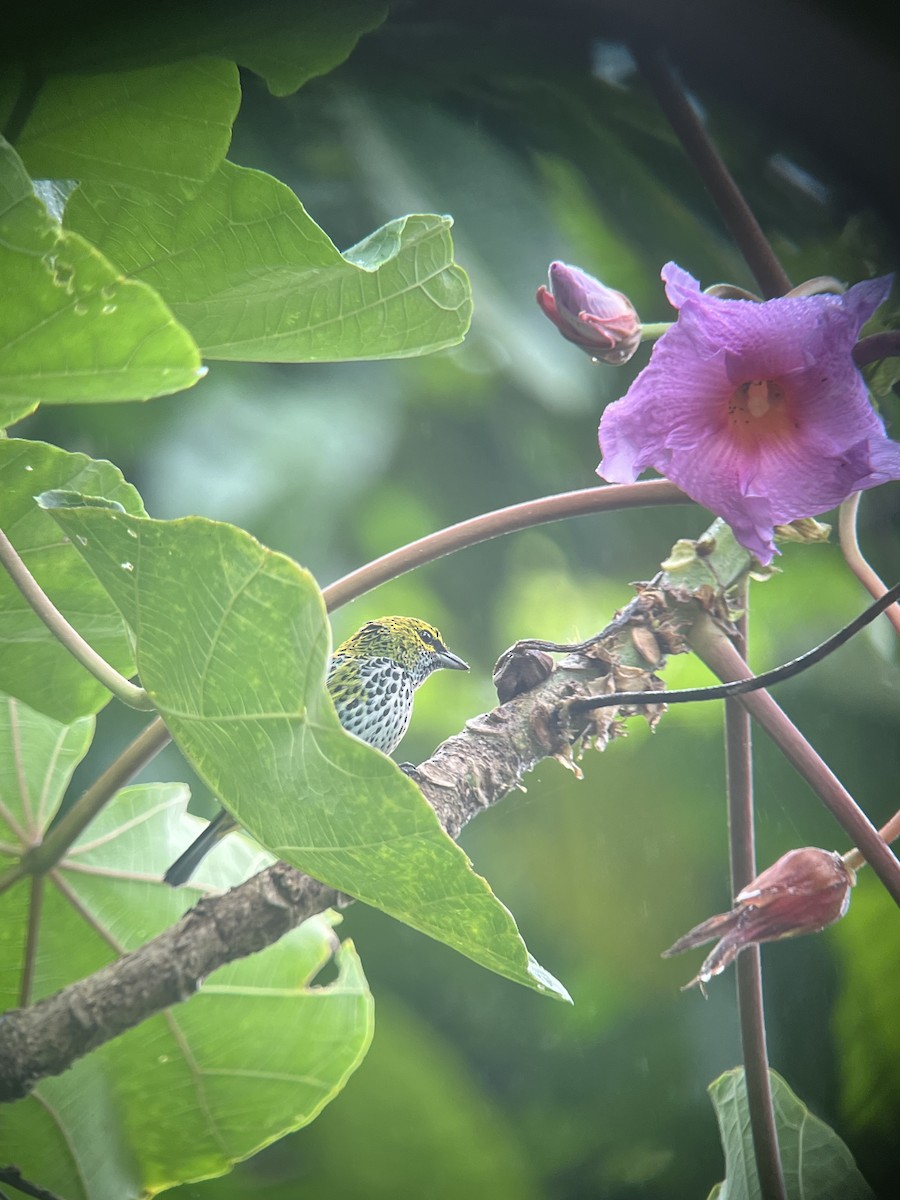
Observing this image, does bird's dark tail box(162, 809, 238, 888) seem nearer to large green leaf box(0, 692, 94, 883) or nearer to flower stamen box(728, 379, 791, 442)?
large green leaf box(0, 692, 94, 883)

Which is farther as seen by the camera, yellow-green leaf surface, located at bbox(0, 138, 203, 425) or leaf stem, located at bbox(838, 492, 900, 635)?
leaf stem, located at bbox(838, 492, 900, 635)

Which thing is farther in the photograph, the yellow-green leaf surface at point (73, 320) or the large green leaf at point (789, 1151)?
the large green leaf at point (789, 1151)

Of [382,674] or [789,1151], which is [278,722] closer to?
[382,674]

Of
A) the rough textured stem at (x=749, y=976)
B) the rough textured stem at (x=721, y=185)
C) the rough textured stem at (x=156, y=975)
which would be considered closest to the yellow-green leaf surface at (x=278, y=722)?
the rough textured stem at (x=156, y=975)

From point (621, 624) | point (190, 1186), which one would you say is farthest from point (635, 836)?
point (190, 1186)

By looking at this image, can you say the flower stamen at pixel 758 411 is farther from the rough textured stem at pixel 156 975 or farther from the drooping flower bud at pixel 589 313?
the rough textured stem at pixel 156 975

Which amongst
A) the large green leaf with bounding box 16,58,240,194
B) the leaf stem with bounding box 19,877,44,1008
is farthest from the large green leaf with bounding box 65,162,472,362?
the leaf stem with bounding box 19,877,44,1008

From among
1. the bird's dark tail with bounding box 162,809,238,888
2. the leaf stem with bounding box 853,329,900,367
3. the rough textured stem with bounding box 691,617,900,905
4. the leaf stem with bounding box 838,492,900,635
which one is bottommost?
the bird's dark tail with bounding box 162,809,238,888
